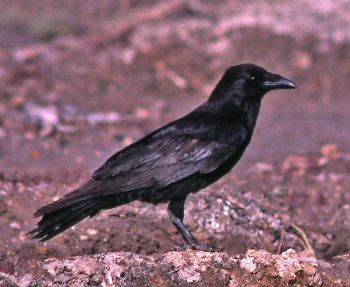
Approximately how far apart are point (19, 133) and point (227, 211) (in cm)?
708

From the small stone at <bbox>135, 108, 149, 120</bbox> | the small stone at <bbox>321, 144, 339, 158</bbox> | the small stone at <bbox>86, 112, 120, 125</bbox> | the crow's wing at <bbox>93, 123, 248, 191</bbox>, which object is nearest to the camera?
the crow's wing at <bbox>93, 123, 248, 191</bbox>

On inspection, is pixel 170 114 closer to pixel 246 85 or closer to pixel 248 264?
pixel 246 85

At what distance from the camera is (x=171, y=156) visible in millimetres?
7250

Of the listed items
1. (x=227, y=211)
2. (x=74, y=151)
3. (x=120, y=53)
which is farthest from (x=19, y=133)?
(x=227, y=211)

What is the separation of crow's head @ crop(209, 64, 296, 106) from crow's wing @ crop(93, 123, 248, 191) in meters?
0.43

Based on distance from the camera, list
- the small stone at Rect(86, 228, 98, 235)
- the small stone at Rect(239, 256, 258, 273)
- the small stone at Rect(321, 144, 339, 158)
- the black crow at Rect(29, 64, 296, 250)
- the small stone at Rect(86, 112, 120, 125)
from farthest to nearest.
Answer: the small stone at Rect(86, 112, 120, 125)
the small stone at Rect(321, 144, 339, 158)
the small stone at Rect(86, 228, 98, 235)
the black crow at Rect(29, 64, 296, 250)
the small stone at Rect(239, 256, 258, 273)

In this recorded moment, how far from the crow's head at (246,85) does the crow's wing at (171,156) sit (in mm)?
429

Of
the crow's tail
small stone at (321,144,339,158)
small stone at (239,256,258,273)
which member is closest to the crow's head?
the crow's tail

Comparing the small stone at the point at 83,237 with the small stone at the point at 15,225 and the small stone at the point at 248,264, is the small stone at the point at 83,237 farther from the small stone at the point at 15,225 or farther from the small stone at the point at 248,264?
the small stone at the point at 248,264

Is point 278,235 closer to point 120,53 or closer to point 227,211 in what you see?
point 227,211

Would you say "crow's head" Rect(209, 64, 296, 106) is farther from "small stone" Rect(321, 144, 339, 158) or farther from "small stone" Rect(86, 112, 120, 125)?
"small stone" Rect(86, 112, 120, 125)

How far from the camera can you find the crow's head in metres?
7.78

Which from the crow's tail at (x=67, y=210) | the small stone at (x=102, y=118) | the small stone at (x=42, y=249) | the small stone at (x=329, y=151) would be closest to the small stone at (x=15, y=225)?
the small stone at (x=42, y=249)

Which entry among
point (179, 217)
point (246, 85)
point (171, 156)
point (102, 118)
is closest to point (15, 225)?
point (179, 217)
